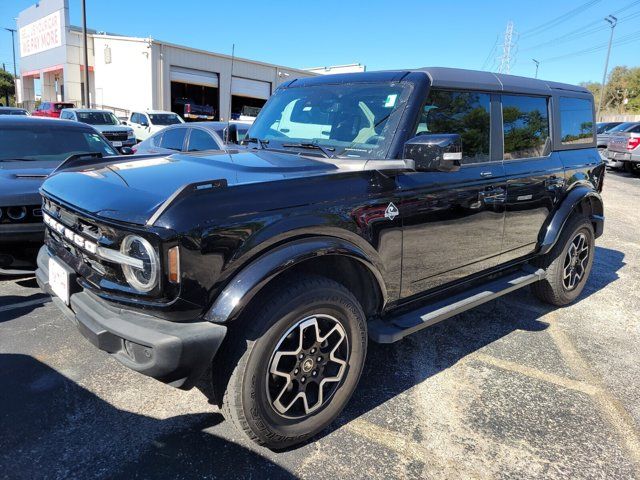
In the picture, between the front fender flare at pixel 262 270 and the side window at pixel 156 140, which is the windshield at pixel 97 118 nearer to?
the side window at pixel 156 140

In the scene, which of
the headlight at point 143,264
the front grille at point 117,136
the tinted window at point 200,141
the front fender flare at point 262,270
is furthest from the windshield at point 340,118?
the front grille at point 117,136

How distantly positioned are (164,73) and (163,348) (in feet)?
95.3

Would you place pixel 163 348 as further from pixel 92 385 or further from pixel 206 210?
pixel 92 385

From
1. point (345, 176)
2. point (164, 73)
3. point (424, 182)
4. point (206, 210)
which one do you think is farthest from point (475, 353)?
point (164, 73)

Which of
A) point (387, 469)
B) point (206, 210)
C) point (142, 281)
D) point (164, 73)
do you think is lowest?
point (387, 469)

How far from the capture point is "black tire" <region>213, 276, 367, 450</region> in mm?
2283

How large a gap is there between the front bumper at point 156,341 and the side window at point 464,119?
188 centimetres

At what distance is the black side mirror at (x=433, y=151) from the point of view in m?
2.69

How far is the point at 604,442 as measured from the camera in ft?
8.93

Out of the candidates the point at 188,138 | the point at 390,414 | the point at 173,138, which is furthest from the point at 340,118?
the point at 173,138

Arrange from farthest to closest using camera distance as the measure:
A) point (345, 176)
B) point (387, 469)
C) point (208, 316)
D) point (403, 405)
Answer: point (403, 405) < point (345, 176) < point (387, 469) < point (208, 316)

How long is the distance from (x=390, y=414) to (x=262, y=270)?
1327 mm

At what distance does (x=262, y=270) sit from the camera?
7.30 ft

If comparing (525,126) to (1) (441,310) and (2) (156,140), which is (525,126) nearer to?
(1) (441,310)
